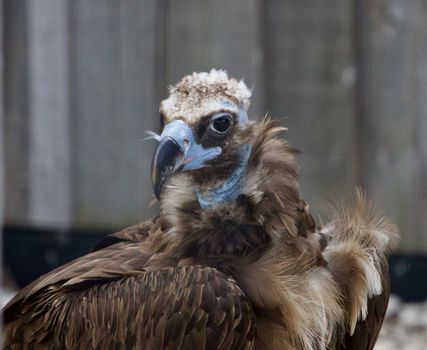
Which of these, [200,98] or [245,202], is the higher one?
[200,98]

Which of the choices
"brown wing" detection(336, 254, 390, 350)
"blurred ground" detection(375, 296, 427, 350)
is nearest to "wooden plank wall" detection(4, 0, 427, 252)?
"blurred ground" detection(375, 296, 427, 350)

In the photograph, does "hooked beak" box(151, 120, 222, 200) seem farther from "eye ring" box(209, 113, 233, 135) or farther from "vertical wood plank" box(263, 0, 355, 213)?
"vertical wood plank" box(263, 0, 355, 213)

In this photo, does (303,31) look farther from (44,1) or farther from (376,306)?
(376,306)

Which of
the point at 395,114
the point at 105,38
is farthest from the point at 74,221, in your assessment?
the point at 395,114

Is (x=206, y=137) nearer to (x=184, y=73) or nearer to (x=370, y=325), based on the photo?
(x=370, y=325)

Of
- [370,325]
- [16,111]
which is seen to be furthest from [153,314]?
[16,111]

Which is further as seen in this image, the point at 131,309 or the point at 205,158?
the point at 205,158

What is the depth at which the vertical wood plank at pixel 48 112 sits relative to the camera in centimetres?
600

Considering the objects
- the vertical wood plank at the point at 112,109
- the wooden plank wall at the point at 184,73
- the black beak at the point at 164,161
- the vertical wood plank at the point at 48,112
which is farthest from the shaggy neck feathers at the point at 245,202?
the vertical wood plank at the point at 48,112

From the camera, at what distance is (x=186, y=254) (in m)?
3.62

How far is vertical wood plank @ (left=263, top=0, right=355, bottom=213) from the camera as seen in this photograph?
20.0 ft

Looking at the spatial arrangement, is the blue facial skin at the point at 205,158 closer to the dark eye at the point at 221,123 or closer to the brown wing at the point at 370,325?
the dark eye at the point at 221,123

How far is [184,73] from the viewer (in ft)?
19.5

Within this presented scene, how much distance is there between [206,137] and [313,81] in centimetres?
274
